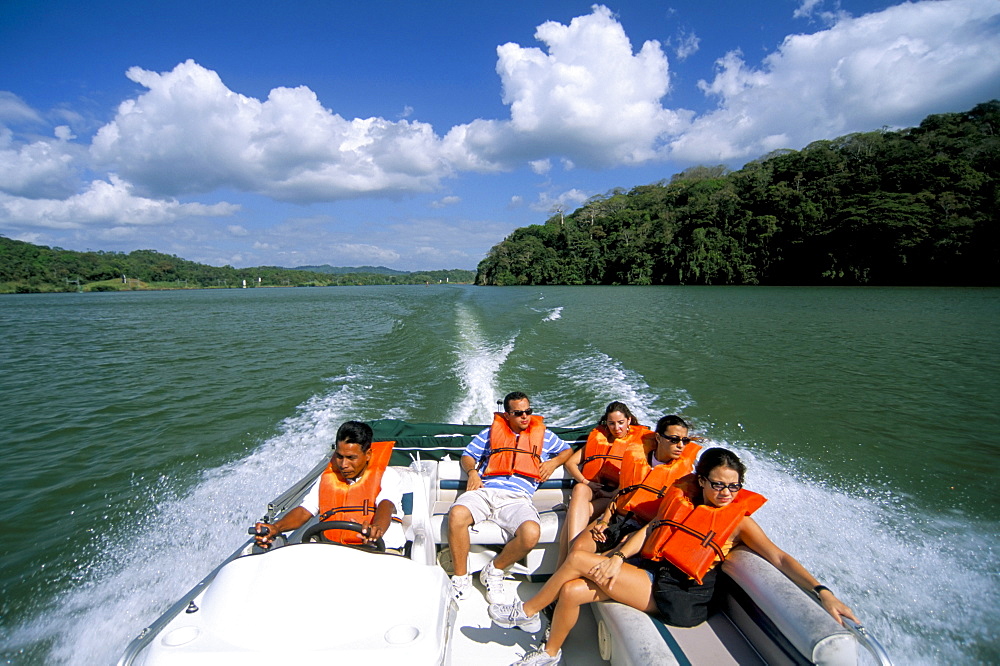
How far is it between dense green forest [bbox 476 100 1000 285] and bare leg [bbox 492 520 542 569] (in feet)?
142

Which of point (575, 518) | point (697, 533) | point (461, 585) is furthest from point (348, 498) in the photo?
point (697, 533)

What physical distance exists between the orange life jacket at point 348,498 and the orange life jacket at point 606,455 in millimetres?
1579

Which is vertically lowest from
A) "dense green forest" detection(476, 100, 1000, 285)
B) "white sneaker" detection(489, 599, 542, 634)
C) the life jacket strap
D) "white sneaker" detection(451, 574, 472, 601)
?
"white sneaker" detection(451, 574, 472, 601)

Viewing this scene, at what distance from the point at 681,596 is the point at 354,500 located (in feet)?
5.95

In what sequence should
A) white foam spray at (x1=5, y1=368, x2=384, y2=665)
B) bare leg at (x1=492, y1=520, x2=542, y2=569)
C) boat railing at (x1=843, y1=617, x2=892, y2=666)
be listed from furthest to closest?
white foam spray at (x1=5, y1=368, x2=384, y2=665), bare leg at (x1=492, y1=520, x2=542, y2=569), boat railing at (x1=843, y1=617, x2=892, y2=666)

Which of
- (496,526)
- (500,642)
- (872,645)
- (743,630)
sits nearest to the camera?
(872,645)

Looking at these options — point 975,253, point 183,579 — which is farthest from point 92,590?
point 975,253

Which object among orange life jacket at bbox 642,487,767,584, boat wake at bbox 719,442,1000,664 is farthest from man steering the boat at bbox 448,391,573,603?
boat wake at bbox 719,442,1000,664

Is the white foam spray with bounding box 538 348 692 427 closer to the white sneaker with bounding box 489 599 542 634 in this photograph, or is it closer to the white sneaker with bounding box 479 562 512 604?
the white sneaker with bounding box 479 562 512 604

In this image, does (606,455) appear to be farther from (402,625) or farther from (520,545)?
(402,625)

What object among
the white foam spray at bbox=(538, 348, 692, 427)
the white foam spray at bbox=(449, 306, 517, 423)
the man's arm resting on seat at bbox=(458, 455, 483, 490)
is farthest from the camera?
the white foam spray at bbox=(449, 306, 517, 423)

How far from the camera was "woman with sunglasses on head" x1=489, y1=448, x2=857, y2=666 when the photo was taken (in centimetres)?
231

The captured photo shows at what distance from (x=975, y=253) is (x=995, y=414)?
120 ft

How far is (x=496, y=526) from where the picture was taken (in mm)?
3174
